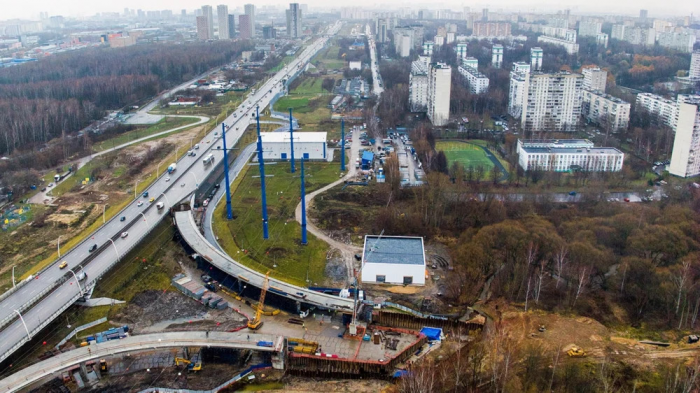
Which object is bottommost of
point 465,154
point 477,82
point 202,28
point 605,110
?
point 465,154

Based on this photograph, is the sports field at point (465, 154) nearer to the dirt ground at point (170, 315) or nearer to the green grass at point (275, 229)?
the green grass at point (275, 229)

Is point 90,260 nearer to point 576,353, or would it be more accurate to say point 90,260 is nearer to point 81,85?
point 576,353

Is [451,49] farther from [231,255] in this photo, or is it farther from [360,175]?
[231,255]

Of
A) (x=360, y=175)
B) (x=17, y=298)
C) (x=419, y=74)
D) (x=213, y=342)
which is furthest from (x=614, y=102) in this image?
(x=17, y=298)

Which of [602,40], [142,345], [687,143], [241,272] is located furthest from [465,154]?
[602,40]

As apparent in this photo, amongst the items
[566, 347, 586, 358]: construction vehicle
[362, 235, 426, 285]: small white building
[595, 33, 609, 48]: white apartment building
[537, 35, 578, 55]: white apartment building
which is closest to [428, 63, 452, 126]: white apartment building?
[362, 235, 426, 285]: small white building

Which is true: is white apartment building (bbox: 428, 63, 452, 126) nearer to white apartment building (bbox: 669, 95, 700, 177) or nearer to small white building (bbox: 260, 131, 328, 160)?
small white building (bbox: 260, 131, 328, 160)

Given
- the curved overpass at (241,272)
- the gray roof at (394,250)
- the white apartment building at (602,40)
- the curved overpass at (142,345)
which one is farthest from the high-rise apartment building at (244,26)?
the curved overpass at (142,345)
